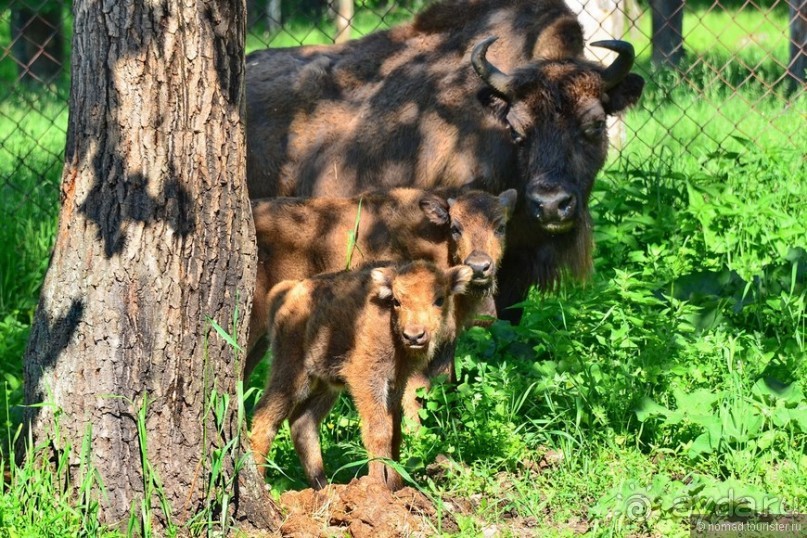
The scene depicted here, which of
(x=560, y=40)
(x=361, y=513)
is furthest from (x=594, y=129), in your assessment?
(x=361, y=513)

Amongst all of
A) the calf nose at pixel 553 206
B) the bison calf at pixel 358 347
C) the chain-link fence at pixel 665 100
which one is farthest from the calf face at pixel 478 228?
the chain-link fence at pixel 665 100

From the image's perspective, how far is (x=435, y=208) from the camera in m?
6.75

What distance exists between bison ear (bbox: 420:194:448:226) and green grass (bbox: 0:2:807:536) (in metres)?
0.81

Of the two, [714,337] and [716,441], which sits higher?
[714,337]

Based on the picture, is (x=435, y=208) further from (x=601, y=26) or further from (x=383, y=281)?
(x=601, y=26)

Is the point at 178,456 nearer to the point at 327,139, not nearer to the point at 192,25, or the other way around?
the point at 192,25

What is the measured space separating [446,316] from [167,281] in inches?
72.3

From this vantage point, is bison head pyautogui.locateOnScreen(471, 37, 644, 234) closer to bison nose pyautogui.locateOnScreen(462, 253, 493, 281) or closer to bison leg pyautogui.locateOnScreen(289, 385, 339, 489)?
bison nose pyautogui.locateOnScreen(462, 253, 493, 281)

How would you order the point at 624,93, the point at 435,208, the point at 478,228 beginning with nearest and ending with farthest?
the point at 478,228 → the point at 435,208 → the point at 624,93

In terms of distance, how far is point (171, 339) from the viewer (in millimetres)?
4547

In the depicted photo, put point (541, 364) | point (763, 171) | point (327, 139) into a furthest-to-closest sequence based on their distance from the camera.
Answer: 1. point (763, 171)
2. point (327, 139)
3. point (541, 364)

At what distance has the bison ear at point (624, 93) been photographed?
7754 millimetres

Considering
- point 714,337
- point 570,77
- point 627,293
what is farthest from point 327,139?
point 714,337

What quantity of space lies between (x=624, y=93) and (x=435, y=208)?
1.99 meters
